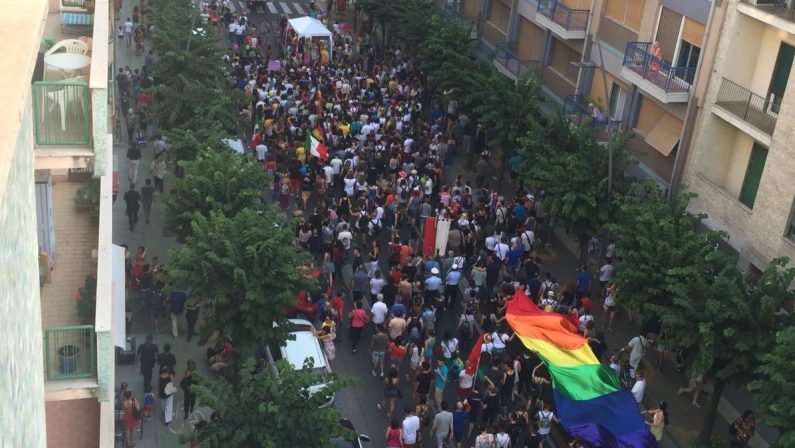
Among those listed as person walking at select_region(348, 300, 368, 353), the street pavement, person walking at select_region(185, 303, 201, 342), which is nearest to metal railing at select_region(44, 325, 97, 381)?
the street pavement

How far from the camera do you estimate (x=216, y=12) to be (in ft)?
163

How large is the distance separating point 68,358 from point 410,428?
7.80m

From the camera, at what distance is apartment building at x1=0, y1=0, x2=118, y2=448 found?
7797 mm

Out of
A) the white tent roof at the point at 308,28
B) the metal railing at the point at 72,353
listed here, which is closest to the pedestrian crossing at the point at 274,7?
the white tent roof at the point at 308,28

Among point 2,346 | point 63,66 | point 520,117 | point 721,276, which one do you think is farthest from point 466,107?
point 2,346

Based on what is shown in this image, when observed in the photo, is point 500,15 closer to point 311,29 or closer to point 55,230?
point 311,29

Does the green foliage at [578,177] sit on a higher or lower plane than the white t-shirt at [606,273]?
higher

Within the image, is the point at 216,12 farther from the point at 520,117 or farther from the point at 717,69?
the point at 717,69

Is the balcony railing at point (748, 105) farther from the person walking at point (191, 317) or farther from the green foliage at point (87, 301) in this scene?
the green foliage at point (87, 301)

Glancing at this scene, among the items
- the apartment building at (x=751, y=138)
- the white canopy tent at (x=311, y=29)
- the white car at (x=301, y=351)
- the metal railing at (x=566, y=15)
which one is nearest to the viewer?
the white car at (x=301, y=351)

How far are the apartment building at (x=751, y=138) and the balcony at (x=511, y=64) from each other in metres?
11.4

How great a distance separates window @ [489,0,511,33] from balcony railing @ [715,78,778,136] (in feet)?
53.6

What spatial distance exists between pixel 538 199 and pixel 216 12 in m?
24.3

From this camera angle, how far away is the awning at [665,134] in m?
29.8
